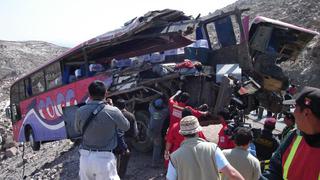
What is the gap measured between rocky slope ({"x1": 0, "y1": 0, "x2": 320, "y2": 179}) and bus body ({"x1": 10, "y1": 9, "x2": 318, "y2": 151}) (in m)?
1.03

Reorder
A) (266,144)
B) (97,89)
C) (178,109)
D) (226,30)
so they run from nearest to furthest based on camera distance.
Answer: (97,89) < (266,144) < (178,109) < (226,30)

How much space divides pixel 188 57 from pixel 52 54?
36.0m

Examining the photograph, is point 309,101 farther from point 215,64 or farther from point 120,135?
point 215,64

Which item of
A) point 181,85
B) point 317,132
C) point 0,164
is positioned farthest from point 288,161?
point 0,164

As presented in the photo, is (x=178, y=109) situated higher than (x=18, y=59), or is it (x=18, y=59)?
(x=18, y=59)

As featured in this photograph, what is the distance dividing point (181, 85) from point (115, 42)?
2491 millimetres

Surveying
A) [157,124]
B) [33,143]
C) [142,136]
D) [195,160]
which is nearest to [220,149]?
[195,160]

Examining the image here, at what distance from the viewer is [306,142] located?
2734 mm

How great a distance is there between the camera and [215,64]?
34.1ft

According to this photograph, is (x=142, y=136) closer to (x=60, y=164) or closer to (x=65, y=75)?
(x=60, y=164)

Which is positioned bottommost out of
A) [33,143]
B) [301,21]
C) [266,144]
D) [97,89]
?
[33,143]

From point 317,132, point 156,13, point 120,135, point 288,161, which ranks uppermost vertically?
point 156,13

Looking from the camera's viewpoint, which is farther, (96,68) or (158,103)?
(96,68)

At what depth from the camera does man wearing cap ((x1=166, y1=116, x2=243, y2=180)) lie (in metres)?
3.98
